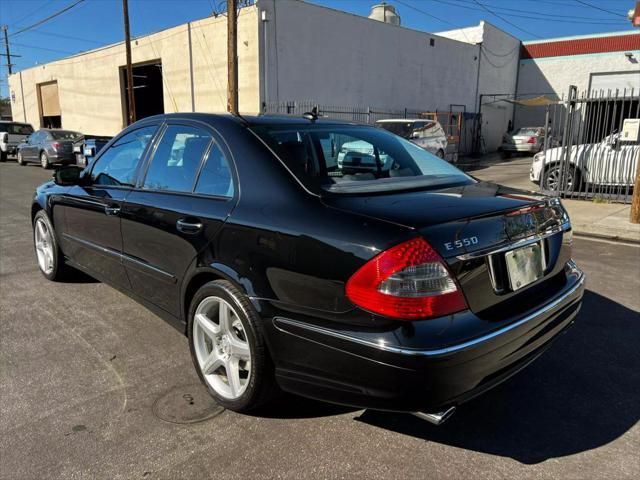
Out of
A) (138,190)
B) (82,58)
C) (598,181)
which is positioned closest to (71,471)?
(138,190)

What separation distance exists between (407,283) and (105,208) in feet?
8.79

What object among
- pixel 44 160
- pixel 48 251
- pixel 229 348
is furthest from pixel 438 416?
pixel 44 160

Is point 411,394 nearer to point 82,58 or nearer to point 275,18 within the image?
point 275,18

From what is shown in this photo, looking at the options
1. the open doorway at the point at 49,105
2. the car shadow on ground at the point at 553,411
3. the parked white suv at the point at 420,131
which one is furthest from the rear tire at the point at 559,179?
the open doorway at the point at 49,105

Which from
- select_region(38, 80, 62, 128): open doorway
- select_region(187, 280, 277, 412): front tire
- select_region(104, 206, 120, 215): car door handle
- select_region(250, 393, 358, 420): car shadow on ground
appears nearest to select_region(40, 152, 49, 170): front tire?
select_region(38, 80, 62, 128): open doorway

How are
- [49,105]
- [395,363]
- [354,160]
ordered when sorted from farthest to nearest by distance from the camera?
[49,105]
[354,160]
[395,363]

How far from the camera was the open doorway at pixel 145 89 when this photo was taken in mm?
25000

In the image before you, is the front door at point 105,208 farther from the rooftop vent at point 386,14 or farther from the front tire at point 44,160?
the rooftop vent at point 386,14

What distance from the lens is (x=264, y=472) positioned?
2344mm

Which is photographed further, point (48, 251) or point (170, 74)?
point (170, 74)

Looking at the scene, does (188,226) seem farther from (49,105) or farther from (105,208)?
(49,105)

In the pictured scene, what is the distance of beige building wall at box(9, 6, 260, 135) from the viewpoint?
16.9 meters

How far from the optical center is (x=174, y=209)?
3088 millimetres

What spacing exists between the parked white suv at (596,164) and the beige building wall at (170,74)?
9292 mm
